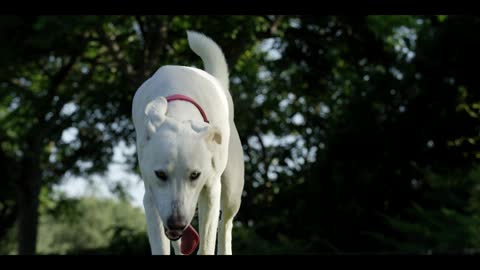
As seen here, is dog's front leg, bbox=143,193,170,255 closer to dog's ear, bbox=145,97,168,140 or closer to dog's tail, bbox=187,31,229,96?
dog's ear, bbox=145,97,168,140

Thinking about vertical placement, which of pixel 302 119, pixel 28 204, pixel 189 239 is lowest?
pixel 189 239

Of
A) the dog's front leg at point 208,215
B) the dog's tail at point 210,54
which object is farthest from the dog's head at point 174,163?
the dog's tail at point 210,54

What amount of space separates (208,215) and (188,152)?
91 cm

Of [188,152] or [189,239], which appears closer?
[188,152]

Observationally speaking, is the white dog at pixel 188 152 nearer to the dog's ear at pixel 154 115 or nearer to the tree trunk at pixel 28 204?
the dog's ear at pixel 154 115

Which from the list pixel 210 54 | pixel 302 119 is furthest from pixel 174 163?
pixel 302 119

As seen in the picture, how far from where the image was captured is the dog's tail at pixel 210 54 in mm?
5395

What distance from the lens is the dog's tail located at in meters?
5.39

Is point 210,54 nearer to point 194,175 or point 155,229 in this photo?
point 155,229

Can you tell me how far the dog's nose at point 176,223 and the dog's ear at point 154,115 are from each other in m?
0.40

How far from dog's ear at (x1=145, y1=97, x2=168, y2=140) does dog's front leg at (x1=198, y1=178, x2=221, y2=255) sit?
0.60 meters

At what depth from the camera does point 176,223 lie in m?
3.70

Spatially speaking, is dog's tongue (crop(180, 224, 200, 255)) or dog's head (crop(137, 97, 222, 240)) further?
dog's tongue (crop(180, 224, 200, 255))

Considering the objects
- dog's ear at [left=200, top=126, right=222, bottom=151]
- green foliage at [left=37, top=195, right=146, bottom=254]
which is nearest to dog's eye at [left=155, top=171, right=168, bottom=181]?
dog's ear at [left=200, top=126, right=222, bottom=151]
